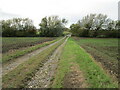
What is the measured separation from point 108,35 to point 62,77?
56500 millimetres

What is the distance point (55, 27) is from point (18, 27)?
74.0 feet

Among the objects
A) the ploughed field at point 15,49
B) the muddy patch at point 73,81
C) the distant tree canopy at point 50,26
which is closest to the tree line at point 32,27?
the distant tree canopy at point 50,26

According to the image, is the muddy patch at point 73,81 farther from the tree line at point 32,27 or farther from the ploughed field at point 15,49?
the tree line at point 32,27

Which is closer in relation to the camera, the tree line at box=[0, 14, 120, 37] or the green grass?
the green grass

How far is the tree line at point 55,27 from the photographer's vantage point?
55750 mm

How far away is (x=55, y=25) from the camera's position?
62.2 m

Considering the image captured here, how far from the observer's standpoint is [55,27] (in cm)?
6156

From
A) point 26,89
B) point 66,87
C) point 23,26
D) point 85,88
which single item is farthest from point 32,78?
point 23,26

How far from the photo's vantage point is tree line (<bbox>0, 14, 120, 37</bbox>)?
55750mm

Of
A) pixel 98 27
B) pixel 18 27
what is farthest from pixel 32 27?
pixel 98 27

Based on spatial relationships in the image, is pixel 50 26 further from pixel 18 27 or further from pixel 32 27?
pixel 18 27

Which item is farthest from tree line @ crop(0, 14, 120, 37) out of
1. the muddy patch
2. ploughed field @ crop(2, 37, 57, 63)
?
the muddy patch

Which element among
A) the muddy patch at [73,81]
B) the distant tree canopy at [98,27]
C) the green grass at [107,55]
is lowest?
the muddy patch at [73,81]

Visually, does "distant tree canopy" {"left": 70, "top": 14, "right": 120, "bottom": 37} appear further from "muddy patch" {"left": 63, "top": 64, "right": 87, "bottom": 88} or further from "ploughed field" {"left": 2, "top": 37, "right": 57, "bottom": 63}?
"muddy patch" {"left": 63, "top": 64, "right": 87, "bottom": 88}
